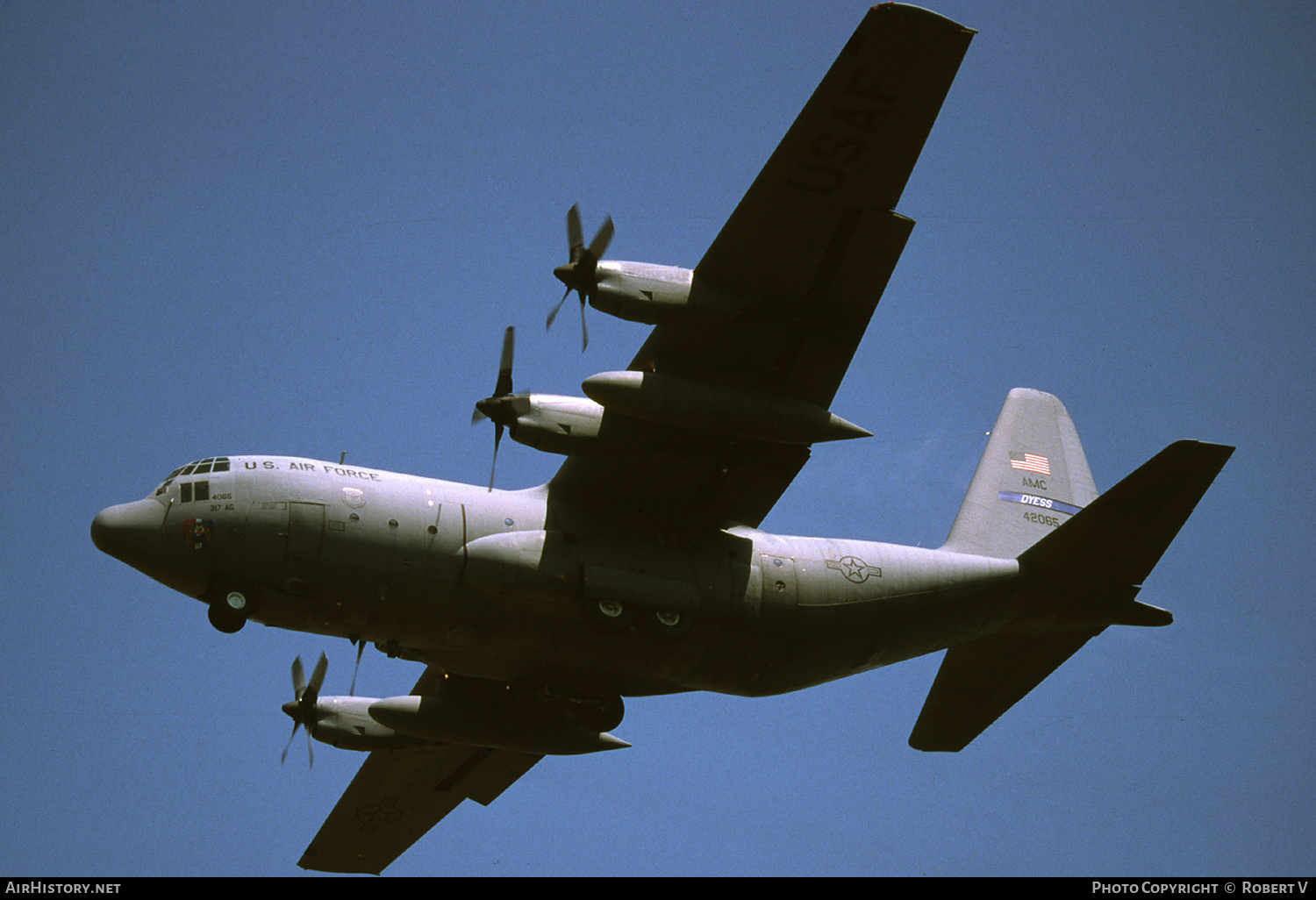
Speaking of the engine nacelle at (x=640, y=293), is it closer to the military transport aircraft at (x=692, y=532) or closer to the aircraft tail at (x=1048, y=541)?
the military transport aircraft at (x=692, y=532)

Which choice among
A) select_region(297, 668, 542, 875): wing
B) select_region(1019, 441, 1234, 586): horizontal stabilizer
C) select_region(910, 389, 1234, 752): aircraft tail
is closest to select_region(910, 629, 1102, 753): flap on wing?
select_region(910, 389, 1234, 752): aircraft tail

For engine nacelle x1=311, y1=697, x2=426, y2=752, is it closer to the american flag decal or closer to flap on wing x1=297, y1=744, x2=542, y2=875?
flap on wing x1=297, y1=744, x2=542, y2=875

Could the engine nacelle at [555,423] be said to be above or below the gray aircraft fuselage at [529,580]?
above

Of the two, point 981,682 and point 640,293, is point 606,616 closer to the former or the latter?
point 640,293

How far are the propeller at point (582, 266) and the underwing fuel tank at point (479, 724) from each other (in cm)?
616

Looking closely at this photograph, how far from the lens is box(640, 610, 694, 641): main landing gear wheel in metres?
17.0

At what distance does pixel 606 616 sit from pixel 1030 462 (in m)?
8.77

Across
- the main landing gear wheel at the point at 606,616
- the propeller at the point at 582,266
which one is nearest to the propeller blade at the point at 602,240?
the propeller at the point at 582,266

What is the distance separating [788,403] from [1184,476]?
5.85 m

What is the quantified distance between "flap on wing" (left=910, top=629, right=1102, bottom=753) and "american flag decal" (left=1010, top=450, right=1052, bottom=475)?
3179 millimetres

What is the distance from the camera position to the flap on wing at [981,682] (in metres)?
20.0

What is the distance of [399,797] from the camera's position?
22.4 m

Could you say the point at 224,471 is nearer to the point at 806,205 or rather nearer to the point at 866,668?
the point at 806,205

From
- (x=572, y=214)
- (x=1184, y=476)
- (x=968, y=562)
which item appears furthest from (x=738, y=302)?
(x=1184, y=476)
